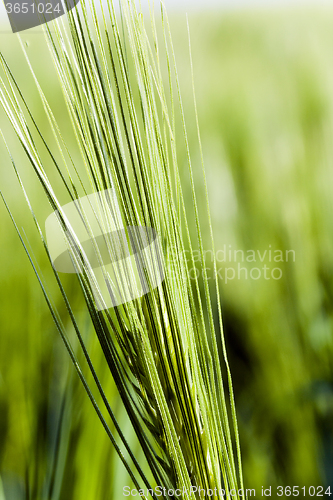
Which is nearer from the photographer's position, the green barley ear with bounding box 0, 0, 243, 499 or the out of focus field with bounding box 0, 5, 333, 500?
the green barley ear with bounding box 0, 0, 243, 499

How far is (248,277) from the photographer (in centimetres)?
54

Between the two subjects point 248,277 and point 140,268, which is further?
point 248,277

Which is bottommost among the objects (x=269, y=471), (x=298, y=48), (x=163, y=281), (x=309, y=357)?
(x=269, y=471)

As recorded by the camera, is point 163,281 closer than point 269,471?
Yes

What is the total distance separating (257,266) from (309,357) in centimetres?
18

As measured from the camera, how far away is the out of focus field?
1.70 ft

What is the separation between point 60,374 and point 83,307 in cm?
12

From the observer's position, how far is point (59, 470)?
52 cm

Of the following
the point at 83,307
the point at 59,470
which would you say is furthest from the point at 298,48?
the point at 59,470

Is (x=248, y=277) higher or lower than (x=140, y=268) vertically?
lower

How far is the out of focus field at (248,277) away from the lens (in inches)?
20.4

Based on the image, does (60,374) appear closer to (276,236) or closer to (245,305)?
→ (245,305)

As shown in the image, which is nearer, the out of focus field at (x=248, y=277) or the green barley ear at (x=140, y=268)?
the green barley ear at (x=140, y=268)

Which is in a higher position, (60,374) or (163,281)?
(163,281)
